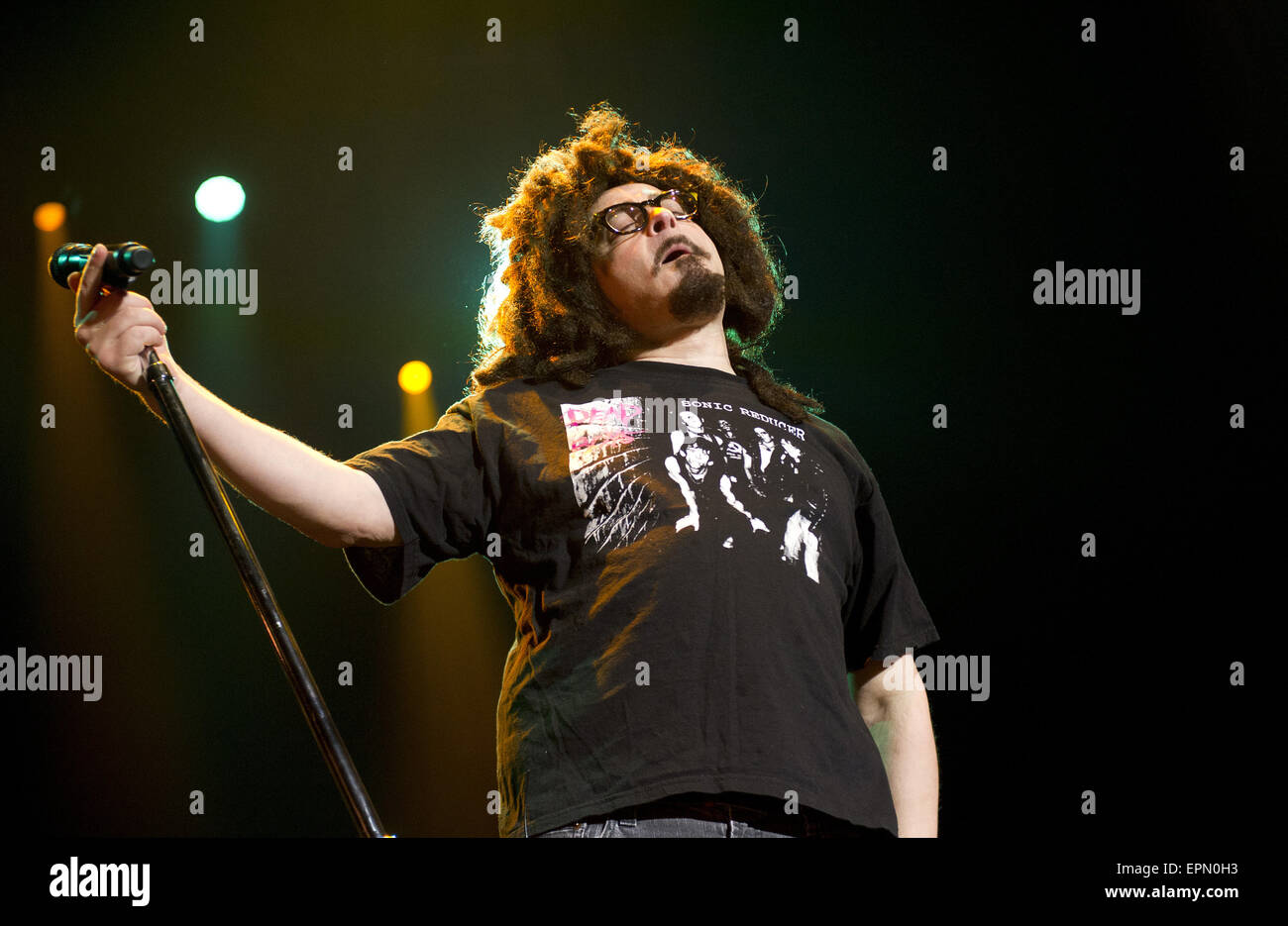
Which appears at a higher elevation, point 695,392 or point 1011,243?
point 1011,243

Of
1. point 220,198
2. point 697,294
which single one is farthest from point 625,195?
point 220,198

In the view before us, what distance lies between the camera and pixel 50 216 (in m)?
3.58

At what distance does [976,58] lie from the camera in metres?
3.48

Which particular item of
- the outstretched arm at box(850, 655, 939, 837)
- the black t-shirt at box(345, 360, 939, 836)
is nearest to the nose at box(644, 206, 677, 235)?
the black t-shirt at box(345, 360, 939, 836)

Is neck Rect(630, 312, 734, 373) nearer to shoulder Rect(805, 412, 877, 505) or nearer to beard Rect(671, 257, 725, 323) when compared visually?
beard Rect(671, 257, 725, 323)

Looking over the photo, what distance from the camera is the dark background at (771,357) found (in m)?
3.37

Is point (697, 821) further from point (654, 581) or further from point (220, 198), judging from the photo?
point (220, 198)

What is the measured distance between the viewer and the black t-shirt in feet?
5.05

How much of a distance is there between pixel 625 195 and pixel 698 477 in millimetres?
787

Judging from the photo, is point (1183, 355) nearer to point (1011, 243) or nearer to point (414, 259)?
point (1011, 243)

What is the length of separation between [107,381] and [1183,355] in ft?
11.6

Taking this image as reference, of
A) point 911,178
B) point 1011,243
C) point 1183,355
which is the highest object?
point 911,178

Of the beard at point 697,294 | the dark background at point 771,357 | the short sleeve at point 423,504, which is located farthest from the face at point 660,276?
the dark background at point 771,357
